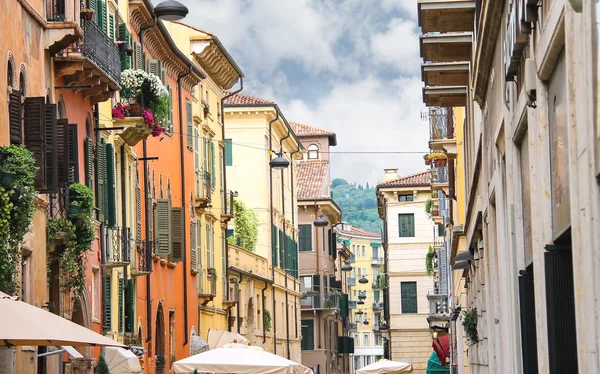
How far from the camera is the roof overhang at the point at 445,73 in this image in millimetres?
22875

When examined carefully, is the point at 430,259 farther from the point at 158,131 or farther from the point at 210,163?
the point at 158,131

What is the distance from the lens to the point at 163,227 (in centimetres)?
3369

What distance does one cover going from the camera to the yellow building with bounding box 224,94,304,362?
5081 centimetres

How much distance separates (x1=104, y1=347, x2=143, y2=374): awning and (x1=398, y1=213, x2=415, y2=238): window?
5891cm

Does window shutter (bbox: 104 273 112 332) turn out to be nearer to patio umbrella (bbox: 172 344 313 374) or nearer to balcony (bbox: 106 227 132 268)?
balcony (bbox: 106 227 132 268)

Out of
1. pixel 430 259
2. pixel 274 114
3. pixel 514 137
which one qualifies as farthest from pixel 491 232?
pixel 430 259

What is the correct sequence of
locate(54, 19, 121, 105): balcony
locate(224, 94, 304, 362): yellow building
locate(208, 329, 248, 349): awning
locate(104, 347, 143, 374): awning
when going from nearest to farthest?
1. locate(54, 19, 121, 105): balcony
2. locate(104, 347, 143, 374): awning
3. locate(208, 329, 248, 349): awning
4. locate(224, 94, 304, 362): yellow building

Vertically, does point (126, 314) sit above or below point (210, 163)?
below

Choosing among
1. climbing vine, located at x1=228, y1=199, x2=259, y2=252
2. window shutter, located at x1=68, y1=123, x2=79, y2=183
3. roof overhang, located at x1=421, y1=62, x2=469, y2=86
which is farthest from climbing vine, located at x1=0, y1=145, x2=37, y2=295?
climbing vine, located at x1=228, y1=199, x2=259, y2=252

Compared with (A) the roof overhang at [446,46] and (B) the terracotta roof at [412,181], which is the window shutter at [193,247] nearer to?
(A) the roof overhang at [446,46]

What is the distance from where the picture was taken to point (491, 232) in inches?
726

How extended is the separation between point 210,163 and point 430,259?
24.3 metres

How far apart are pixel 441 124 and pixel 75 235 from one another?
21980mm

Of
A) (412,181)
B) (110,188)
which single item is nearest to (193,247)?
(110,188)
